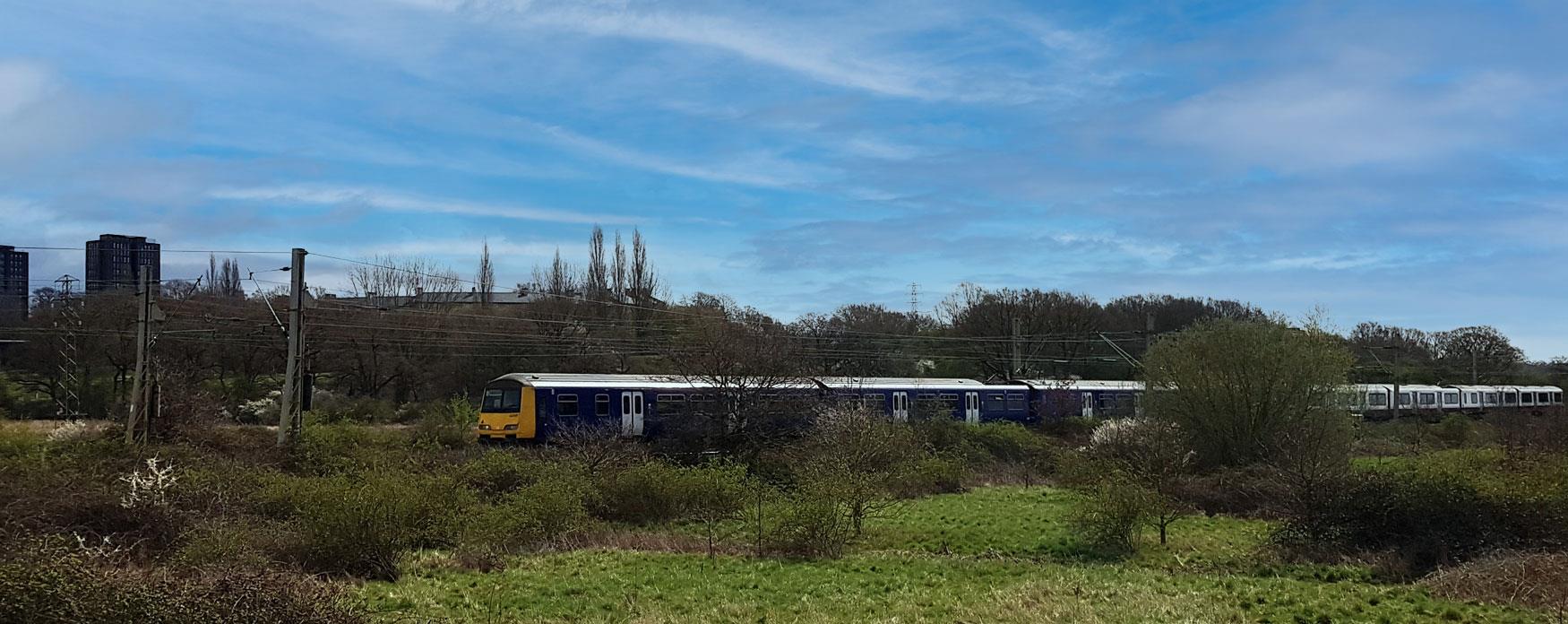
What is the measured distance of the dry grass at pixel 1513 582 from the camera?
11.7 m

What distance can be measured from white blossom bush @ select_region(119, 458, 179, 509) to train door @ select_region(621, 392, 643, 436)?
14011 mm

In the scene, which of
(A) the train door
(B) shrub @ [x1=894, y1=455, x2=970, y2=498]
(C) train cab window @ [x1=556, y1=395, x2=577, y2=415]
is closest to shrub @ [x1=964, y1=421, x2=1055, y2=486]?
(B) shrub @ [x1=894, y1=455, x2=970, y2=498]

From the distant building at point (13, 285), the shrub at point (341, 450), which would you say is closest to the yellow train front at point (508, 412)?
the shrub at point (341, 450)

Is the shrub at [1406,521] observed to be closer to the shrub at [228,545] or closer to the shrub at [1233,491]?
the shrub at [1233,491]

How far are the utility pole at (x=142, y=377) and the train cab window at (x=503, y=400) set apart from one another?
29.6ft

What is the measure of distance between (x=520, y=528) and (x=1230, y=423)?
71.5 feet

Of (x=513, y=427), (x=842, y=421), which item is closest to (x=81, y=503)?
(x=513, y=427)

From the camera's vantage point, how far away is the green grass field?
1108cm

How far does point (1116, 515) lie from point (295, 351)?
1991 cm

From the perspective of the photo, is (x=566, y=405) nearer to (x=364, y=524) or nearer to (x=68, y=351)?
(x=364, y=524)

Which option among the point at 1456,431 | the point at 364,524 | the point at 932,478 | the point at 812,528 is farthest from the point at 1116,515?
the point at 1456,431

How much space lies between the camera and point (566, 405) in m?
30.8

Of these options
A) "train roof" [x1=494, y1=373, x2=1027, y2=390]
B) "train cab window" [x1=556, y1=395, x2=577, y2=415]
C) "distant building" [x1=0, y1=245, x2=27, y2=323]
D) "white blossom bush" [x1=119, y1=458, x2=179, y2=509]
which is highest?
"distant building" [x1=0, y1=245, x2=27, y2=323]

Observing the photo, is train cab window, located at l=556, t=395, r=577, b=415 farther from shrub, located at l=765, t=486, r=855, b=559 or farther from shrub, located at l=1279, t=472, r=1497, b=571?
shrub, located at l=1279, t=472, r=1497, b=571
